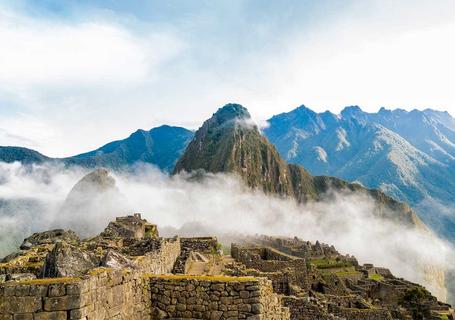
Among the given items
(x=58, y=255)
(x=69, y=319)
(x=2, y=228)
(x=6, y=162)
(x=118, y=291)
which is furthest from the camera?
(x=6, y=162)

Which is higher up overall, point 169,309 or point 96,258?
point 96,258

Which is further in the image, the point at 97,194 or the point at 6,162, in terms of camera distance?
the point at 6,162

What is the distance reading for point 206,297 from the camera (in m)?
9.18

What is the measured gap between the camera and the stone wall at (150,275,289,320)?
29.8 feet

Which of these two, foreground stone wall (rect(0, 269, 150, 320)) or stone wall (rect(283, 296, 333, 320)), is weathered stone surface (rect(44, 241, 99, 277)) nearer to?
foreground stone wall (rect(0, 269, 150, 320))

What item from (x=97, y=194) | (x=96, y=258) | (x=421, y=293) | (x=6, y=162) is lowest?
(x=421, y=293)

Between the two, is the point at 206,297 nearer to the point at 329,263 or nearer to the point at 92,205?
the point at 329,263

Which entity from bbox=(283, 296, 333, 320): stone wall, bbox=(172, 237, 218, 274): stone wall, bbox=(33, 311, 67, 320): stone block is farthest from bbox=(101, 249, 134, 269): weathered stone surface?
bbox=(172, 237, 218, 274): stone wall

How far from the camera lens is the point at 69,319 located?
7027 mm

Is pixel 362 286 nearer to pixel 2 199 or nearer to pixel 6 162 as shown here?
pixel 2 199

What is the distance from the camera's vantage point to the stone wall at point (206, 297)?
9.08m

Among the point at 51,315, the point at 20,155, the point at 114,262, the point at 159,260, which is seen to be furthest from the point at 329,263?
the point at 20,155

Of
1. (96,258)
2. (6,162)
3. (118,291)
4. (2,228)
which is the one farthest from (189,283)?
(6,162)

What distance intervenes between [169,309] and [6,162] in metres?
126
